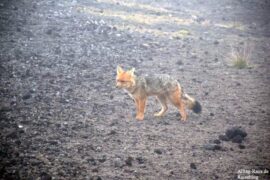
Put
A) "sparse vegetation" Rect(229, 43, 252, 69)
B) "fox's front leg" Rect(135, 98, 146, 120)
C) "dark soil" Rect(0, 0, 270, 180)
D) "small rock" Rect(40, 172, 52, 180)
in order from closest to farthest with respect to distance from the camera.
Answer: "small rock" Rect(40, 172, 52, 180)
"dark soil" Rect(0, 0, 270, 180)
"fox's front leg" Rect(135, 98, 146, 120)
"sparse vegetation" Rect(229, 43, 252, 69)

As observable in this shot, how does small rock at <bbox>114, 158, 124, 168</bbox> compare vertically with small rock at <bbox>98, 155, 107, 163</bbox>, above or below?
below

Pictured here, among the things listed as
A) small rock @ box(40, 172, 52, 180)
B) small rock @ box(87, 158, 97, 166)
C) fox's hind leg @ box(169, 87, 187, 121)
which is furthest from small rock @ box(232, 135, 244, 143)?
small rock @ box(40, 172, 52, 180)

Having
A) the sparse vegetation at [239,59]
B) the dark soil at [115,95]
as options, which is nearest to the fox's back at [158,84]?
the dark soil at [115,95]

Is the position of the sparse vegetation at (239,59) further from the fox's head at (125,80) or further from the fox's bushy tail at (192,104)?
the fox's head at (125,80)

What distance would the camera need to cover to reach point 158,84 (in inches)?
334

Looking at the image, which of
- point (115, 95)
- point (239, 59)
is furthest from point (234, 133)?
point (239, 59)

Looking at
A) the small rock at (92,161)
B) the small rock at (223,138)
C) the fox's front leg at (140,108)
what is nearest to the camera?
the small rock at (92,161)

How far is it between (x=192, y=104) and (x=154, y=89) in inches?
34.9

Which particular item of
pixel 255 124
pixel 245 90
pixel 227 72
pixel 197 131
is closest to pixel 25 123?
pixel 197 131

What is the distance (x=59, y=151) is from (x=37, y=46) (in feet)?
20.3

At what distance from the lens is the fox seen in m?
8.34

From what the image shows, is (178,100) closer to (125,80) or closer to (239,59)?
(125,80)

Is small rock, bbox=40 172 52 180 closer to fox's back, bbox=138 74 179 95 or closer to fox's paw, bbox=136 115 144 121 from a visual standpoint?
fox's paw, bbox=136 115 144 121

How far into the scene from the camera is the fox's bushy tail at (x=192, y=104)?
28.0 feet
